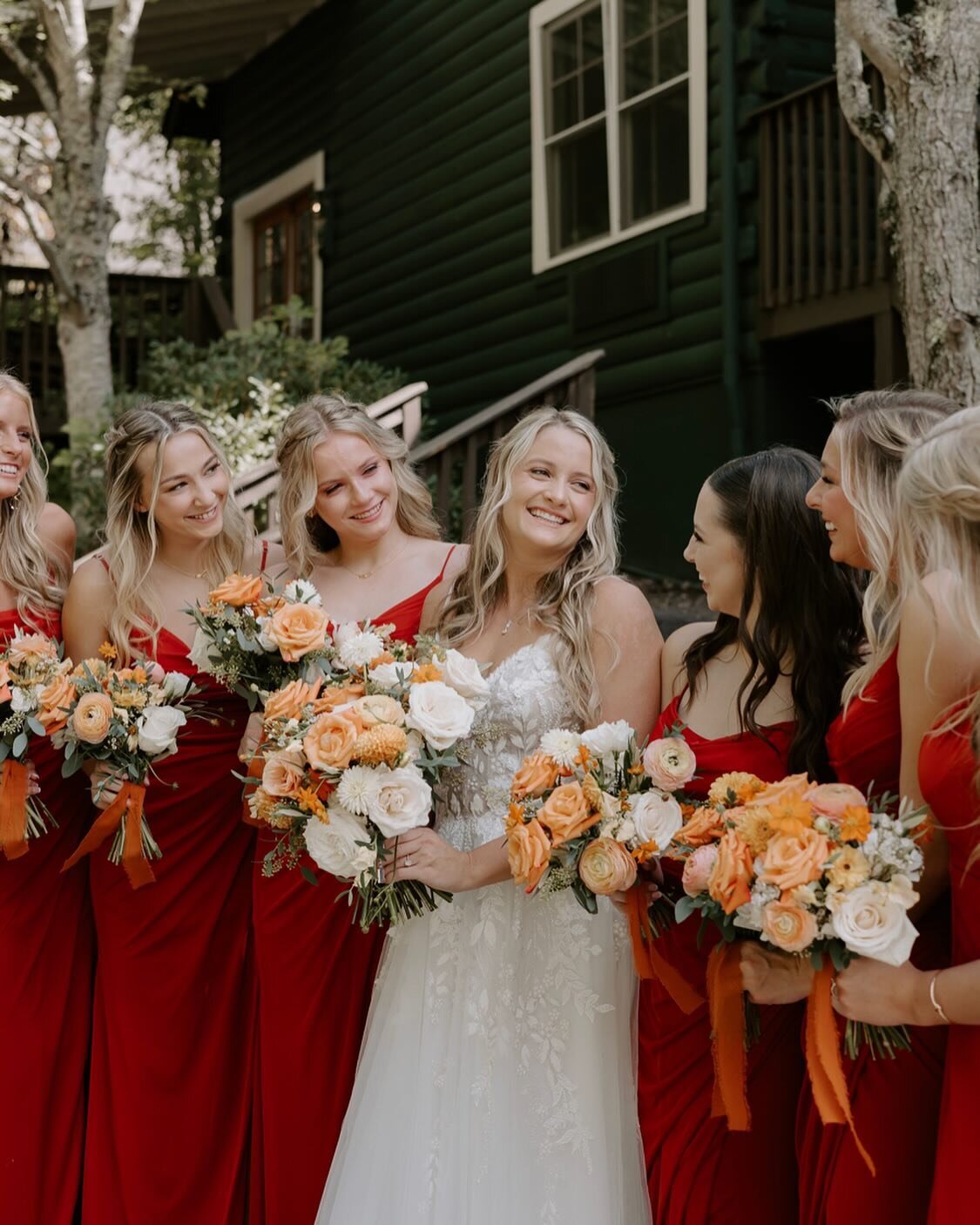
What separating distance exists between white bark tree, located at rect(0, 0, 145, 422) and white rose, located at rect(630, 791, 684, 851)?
8.82 metres

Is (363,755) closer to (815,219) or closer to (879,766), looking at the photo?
(879,766)

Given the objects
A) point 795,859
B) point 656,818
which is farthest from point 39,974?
point 795,859

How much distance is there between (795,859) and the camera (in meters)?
2.24

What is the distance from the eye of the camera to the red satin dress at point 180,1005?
389 centimetres

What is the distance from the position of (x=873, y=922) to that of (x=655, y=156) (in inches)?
329

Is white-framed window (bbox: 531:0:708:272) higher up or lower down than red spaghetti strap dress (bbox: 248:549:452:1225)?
higher up

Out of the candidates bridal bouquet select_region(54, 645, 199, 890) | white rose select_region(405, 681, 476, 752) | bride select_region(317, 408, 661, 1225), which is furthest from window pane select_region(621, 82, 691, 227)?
white rose select_region(405, 681, 476, 752)

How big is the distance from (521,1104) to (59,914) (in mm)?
1626

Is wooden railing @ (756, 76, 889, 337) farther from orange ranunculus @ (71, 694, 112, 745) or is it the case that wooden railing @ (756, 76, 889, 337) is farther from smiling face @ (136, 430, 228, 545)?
orange ranunculus @ (71, 694, 112, 745)

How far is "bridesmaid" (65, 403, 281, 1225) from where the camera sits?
3893mm

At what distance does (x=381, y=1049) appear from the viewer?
3295 mm

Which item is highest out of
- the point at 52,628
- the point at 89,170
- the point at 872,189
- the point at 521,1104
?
the point at 89,170

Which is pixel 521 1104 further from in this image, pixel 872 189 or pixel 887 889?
pixel 872 189

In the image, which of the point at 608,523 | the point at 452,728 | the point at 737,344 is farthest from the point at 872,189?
the point at 452,728
